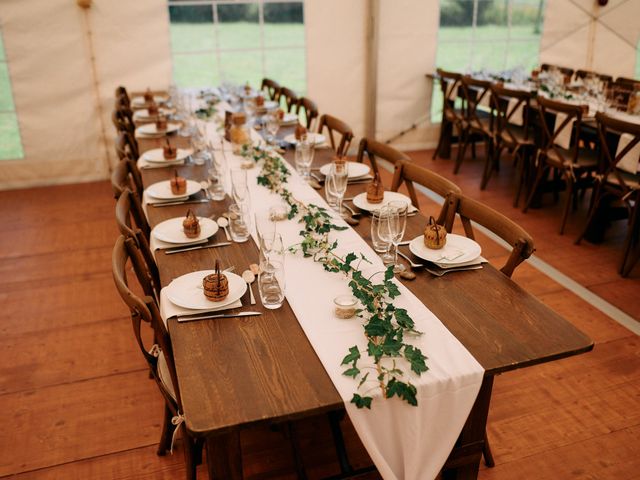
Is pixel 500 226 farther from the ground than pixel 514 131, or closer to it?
farther from the ground

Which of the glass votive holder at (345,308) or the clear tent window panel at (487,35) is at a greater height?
the clear tent window panel at (487,35)

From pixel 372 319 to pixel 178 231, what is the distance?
99 centimetres

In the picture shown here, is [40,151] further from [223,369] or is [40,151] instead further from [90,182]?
[223,369]

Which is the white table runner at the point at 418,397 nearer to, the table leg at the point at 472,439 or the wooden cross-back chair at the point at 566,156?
the table leg at the point at 472,439

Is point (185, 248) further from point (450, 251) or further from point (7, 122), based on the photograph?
point (7, 122)

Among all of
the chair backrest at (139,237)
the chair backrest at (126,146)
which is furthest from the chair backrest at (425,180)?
the chair backrest at (126,146)

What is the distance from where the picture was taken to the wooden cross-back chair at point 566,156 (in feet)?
13.4

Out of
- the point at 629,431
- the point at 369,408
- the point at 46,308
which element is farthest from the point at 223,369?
the point at 46,308

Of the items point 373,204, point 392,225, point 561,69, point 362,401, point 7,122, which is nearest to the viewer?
point 362,401

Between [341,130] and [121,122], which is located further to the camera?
[121,122]

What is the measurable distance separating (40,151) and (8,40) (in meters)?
0.99

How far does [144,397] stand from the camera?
259 cm

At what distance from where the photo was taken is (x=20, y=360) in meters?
2.88

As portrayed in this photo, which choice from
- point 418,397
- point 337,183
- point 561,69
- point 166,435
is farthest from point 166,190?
point 561,69
